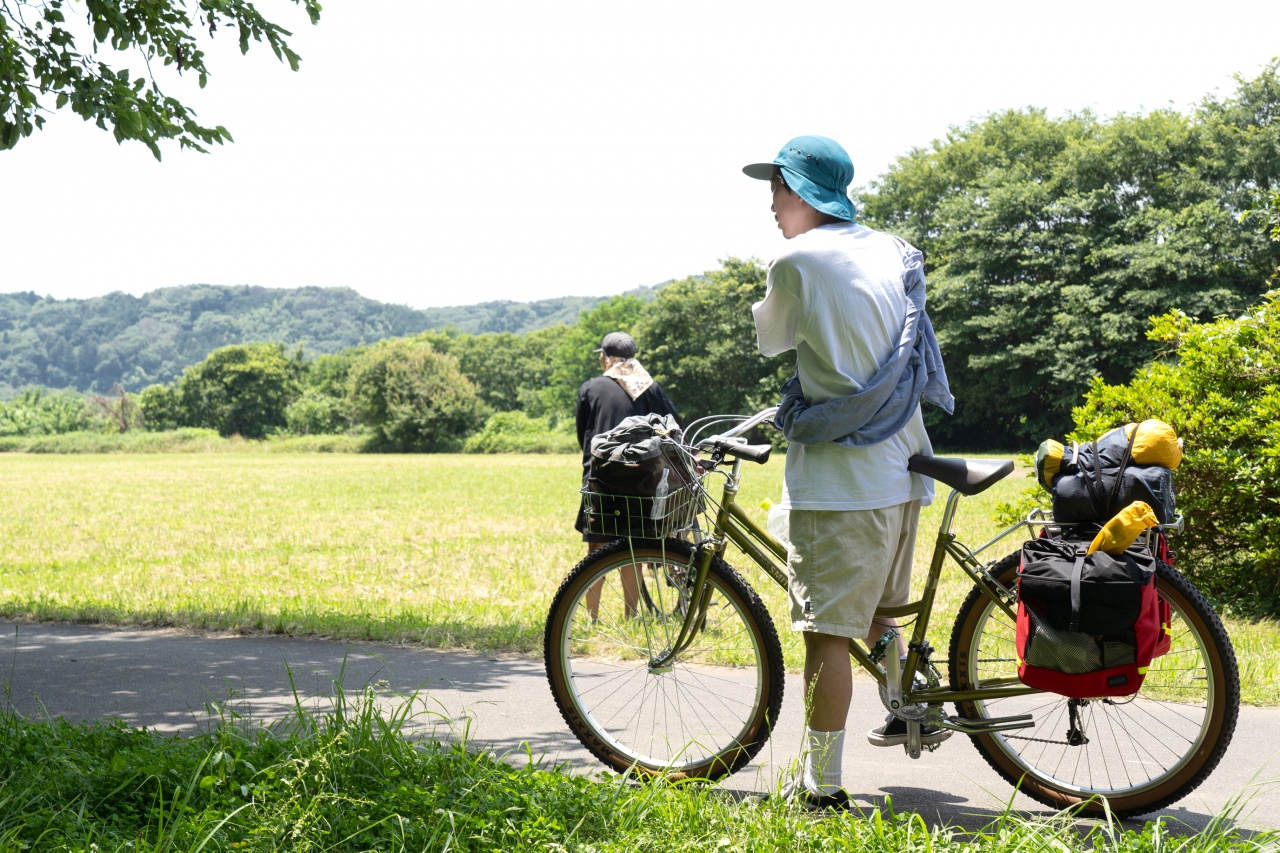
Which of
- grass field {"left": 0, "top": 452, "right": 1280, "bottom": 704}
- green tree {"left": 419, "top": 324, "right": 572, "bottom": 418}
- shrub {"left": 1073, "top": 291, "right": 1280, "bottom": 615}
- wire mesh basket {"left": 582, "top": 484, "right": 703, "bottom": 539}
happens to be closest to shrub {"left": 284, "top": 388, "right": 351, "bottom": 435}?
green tree {"left": 419, "top": 324, "right": 572, "bottom": 418}

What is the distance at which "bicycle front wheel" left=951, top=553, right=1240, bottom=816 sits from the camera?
343 centimetres

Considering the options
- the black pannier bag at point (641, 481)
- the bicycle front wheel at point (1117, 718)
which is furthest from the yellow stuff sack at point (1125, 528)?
the black pannier bag at point (641, 481)

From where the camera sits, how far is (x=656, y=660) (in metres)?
4.08

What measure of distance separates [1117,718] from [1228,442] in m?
4.61

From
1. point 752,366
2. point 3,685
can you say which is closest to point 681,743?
point 3,685

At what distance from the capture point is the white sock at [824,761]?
3.56m

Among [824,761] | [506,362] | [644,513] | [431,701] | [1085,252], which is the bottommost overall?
[431,701]

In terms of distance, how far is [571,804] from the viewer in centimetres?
331

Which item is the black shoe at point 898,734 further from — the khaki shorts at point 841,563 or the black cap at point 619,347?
the black cap at point 619,347

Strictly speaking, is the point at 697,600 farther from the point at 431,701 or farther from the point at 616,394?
the point at 616,394

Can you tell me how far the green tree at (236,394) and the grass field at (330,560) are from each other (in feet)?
270

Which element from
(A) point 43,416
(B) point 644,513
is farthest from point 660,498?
(A) point 43,416

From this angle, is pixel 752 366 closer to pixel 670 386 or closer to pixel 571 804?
pixel 670 386

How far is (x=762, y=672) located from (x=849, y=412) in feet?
3.29
